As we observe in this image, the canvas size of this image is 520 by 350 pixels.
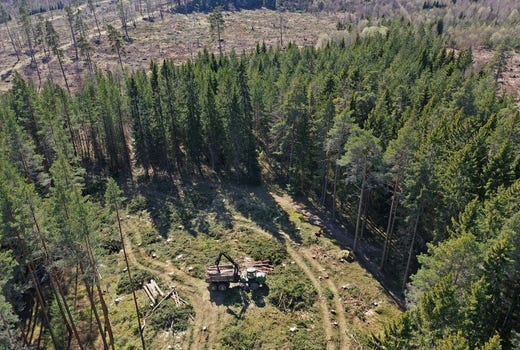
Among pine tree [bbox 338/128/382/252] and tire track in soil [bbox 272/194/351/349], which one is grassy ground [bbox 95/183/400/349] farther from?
pine tree [bbox 338/128/382/252]

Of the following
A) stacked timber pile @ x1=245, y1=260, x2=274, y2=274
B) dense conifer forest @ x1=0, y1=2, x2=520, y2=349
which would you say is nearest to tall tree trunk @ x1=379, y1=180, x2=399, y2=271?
dense conifer forest @ x1=0, y1=2, x2=520, y2=349

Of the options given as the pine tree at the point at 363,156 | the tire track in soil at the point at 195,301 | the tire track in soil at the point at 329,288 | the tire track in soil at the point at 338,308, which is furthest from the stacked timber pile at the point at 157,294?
the pine tree at the point at 363,156

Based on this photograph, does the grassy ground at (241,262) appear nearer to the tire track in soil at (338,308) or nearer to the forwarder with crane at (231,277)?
the tire track in soil at (338,308)

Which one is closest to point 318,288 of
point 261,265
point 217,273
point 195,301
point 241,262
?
point 261,265

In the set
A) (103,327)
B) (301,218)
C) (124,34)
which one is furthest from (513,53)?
(124,34)

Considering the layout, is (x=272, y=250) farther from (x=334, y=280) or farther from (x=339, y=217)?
(x=339, y=217)

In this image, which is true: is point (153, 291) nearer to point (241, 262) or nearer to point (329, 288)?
point (241, 262)
